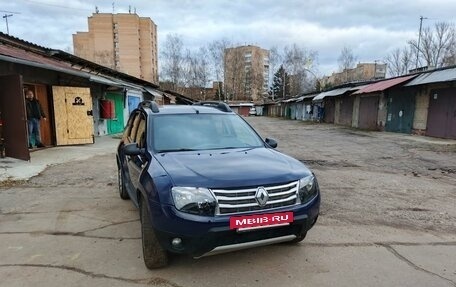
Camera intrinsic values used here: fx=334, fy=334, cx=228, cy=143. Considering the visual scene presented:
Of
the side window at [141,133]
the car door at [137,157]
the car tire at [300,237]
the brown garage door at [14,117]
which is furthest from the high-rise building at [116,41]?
the car tire at [300,237]

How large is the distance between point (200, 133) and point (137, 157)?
83 centimetres

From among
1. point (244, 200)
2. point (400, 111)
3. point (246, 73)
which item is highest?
point (246, 73)

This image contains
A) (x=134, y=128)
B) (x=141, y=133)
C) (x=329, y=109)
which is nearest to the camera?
(x=141, y=133)

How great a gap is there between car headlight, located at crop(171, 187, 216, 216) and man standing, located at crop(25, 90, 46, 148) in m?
9.66

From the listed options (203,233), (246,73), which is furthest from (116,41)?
(203,233)

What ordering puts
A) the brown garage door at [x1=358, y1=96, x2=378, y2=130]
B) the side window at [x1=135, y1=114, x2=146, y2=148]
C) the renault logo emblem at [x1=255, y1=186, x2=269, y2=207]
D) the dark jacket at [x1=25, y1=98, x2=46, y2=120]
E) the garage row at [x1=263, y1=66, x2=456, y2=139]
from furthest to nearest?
the brown garage door at [x1=358, y1=96, x2=378, y2=130], the garage row at [x1=263, y1=66, x2=456, y2=139], the dark jacket at [x1=25, y1=98, x2=46, y2=120], the side window at [x1=135, y1=114, x2=146, y2=148], the renault logo emblem at [x1=255, y1=186, x2=269, y2=207]

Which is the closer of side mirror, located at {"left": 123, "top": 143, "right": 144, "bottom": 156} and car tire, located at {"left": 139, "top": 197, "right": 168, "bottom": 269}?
car tire, located at {"left": 139, "top": 197, "right": 168, "bottom": 269}

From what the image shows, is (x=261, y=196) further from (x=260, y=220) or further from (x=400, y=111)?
(x=400, y=111)

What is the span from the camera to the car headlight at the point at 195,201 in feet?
9.34

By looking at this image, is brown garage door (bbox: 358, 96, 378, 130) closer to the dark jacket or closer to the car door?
the dark jacket

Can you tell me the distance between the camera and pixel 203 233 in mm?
2807

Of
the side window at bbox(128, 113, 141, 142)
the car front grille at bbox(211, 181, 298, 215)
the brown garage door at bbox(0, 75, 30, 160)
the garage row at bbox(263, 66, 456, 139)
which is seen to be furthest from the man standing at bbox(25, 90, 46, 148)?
the garage row at bbox(263, 66, 456, 139)

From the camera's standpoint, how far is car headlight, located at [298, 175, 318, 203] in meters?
3.17

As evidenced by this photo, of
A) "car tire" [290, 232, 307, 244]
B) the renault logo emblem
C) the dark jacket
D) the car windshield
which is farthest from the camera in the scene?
the dark jacket
